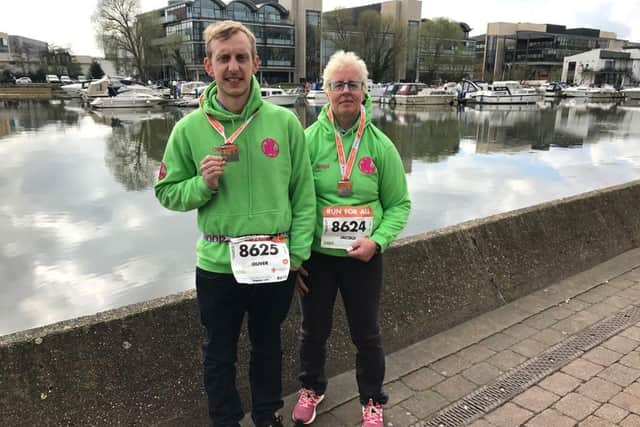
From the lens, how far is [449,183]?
13.2 metres

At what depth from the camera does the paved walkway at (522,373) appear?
3.03 m

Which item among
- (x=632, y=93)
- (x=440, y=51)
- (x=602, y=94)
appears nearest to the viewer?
(x=632, y=93)

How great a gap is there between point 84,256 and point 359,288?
20.8ft

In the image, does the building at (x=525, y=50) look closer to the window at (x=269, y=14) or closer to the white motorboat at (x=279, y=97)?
the window at (x=269, y=14)

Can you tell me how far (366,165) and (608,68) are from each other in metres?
132

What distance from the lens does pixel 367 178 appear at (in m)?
2.70

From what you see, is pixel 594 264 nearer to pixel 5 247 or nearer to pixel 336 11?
pixel 5 247

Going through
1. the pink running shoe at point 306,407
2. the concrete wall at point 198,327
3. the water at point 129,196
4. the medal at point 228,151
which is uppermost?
the medal at point 228,151

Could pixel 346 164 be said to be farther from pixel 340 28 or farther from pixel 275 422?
pixel 340 28

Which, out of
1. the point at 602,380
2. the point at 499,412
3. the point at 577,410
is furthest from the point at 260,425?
the point at 602,380

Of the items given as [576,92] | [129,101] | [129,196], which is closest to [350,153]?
[129,196]

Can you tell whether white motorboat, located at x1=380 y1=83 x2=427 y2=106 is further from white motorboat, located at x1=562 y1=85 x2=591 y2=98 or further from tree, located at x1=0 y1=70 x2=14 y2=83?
tree, located at x1=0 y1=70 x2=14 y2=83

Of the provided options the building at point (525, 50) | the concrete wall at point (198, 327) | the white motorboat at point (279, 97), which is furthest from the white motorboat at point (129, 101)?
the building at point (525, 50)

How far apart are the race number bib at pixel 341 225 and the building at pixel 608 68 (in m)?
125
